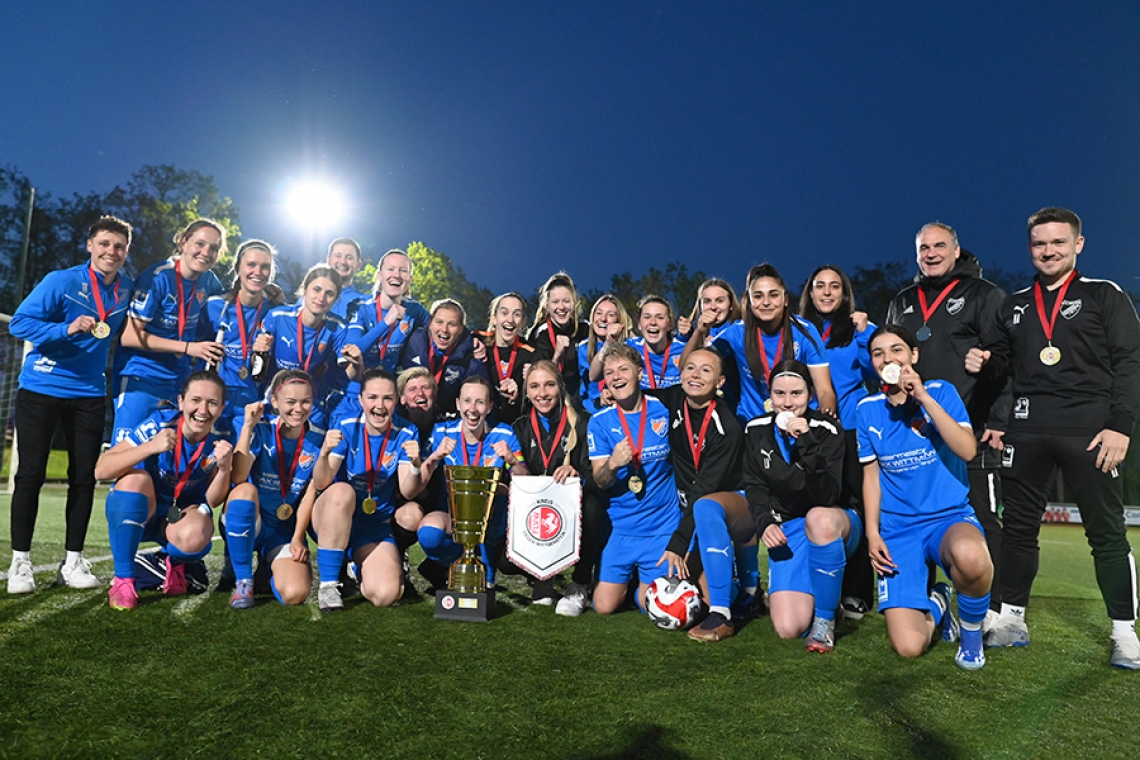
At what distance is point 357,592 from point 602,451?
1781 mm

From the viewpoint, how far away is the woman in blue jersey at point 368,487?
4340 mm

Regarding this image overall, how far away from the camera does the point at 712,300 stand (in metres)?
5.32

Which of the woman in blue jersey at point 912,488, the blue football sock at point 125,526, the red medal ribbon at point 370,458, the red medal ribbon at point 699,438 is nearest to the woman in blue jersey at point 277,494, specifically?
the red medal ribbon at point 370,458

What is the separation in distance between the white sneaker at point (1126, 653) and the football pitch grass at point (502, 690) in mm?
120

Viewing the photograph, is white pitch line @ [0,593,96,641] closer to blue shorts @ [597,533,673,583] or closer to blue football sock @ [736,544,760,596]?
blue shorts @ [597,533,673,583]

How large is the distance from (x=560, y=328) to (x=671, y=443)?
174 cm

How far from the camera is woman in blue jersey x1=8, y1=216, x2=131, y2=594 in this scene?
4484 millimetres

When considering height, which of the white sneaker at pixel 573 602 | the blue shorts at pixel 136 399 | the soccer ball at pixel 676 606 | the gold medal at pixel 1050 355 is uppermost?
the gold medal at pixel 1050 355

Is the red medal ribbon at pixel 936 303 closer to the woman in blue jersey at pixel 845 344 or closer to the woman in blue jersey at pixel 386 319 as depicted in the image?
the woman in blue jersey at pixel 845 344

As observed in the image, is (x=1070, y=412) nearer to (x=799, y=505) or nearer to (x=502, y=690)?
(x=799, y=505)

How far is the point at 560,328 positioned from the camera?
240 inches

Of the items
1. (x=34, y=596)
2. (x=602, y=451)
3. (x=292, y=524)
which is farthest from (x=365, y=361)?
(x=34, y=596)

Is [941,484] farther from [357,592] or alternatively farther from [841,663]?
[357,592]

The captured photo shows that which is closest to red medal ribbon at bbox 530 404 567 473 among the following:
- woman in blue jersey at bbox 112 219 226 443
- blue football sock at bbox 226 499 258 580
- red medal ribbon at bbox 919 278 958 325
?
blue football sock at bbox 226 499 258 580
